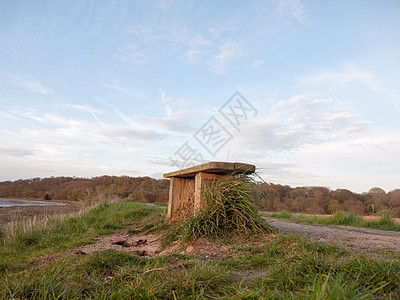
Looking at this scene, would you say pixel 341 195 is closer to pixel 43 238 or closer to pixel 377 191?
pixel 377 191

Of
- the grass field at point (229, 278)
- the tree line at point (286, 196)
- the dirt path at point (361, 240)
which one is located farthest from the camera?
the tree line at point (286, 196)

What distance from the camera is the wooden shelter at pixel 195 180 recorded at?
13.3 feet

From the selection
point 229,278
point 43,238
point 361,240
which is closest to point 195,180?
point 361,240

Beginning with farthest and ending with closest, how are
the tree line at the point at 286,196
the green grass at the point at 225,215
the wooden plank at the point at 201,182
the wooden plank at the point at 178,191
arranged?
the tree line at the point at 286,196 → the wooden plank at the point at 178,191 → the wooden plank at the point at 201,182 → the green grass at the point at 225,215

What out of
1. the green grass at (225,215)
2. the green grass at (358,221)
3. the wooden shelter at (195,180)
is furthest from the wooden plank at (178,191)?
the green grass at (358,221)

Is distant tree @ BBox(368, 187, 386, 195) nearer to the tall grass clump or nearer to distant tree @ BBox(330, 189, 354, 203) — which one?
distant tree @ BBox(330, 189, 354, 203)

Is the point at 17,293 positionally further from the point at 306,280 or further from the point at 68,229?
the point at 68,229

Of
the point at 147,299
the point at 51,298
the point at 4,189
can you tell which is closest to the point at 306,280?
the point at 147,299

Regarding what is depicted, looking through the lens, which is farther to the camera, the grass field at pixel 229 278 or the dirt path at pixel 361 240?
the dirt path at pixel 361 240

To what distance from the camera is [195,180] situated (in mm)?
4730

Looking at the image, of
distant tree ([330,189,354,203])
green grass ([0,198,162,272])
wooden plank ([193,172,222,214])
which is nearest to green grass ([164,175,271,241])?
wooden plank ([193,172,222,214])

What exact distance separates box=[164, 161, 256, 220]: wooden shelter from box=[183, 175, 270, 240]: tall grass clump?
0.68ft

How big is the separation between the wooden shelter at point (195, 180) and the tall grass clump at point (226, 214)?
0.21m

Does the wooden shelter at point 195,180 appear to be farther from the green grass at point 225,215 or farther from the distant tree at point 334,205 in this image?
the distant tree at point 334,205
